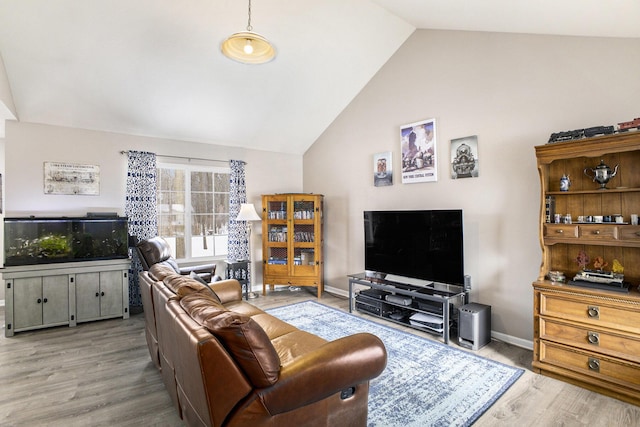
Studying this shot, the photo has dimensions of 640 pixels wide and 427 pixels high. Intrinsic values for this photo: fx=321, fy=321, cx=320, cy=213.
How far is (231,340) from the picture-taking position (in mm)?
1504

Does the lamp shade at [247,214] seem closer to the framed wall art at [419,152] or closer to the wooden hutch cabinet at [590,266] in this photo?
the framed wall art at [419,152]

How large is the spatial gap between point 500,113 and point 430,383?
2760 mm

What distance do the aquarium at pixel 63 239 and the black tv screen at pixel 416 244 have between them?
3.38m

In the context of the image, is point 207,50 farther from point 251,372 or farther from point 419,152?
point 251,372

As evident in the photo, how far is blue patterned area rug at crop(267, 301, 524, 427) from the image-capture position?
220cm

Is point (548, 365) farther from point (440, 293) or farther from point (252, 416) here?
point (252, 416)

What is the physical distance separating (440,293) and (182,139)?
4376mm

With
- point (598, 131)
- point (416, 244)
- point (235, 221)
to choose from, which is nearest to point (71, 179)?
point (235, 221)

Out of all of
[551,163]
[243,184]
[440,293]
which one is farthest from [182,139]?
[551,163]

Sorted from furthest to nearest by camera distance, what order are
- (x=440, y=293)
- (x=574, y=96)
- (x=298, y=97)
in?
(x=298, y=97), (x=440, y=293), (x=574, y=96)

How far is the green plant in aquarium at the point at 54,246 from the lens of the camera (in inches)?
155

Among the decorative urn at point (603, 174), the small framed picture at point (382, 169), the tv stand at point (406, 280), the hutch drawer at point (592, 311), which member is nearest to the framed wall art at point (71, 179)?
the small framed picture at point (382, 169)

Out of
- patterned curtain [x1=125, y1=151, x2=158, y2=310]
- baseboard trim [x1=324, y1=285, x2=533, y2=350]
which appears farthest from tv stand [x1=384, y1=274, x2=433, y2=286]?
patterned curtain [x1=125, y1=151, x2=158, y2=310]

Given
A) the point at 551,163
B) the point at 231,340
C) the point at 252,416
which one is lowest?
the point at 252,416
